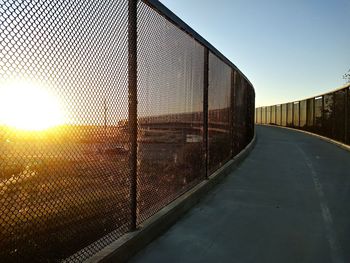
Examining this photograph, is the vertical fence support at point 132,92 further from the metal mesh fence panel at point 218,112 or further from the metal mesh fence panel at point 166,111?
the metal mesh fence panel at point 218,112

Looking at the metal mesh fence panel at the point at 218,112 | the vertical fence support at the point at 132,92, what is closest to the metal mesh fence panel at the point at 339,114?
the metal mesh fence panel at the point at 218,112

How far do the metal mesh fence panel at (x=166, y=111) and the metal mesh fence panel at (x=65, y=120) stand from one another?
1.41ft

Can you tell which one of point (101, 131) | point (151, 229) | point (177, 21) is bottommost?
point (151, 229)

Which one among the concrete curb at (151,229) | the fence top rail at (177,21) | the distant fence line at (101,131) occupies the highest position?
the fence top rail at (177,21)

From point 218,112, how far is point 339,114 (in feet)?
33.3

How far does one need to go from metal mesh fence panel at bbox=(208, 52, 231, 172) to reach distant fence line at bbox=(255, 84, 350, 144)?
765 centimetres

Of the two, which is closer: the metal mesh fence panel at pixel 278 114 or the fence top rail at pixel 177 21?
the fence top rail at pixel 177 21

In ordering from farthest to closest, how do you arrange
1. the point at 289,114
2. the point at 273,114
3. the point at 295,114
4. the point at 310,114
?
1. the point at 273,114
2. the point at 289,114
3. the point at 295,114
4. the point at 310,114

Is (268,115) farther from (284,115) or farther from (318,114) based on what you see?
(318,114)

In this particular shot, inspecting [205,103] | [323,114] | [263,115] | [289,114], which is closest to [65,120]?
[205,103]

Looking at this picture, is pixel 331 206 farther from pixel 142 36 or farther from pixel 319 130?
pixel 319 130

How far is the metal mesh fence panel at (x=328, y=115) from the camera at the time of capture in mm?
18438

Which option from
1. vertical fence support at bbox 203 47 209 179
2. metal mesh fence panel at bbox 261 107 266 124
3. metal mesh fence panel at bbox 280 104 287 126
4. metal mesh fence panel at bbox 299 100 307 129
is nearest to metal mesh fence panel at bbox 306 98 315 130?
metal mesh fence panel at bbox 299 100 307 129

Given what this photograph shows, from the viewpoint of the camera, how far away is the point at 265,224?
510cm
